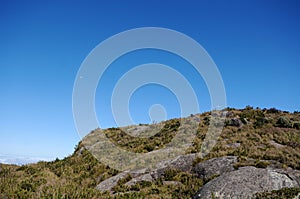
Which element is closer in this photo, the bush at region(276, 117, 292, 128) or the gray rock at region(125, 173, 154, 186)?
the gray rock at region(125, 173, 154, 186)

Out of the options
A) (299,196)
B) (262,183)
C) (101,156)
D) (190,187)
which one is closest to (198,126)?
(101,156)

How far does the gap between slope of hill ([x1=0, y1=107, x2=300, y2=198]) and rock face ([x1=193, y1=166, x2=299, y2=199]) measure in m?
0.04

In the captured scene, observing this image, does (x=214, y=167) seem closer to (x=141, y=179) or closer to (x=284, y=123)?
(x=141, y=179)

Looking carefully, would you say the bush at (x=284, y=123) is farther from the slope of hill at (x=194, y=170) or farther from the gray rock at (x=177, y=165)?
the gray rock at (x=177, y=165)

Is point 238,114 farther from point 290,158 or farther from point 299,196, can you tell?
point 299,196

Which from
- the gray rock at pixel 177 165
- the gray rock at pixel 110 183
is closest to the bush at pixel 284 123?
the gray rock at pixel 177 165

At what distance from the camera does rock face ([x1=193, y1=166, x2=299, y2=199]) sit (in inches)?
492

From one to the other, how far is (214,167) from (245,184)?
507cm

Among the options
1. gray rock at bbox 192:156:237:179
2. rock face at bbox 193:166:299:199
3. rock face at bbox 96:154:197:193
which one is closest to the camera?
rock face at bbox 193:166:299:199

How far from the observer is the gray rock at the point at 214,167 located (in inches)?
688

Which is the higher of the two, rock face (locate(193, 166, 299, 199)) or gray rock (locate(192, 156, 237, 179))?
gray rock (locate(192, 156, 237, 179))

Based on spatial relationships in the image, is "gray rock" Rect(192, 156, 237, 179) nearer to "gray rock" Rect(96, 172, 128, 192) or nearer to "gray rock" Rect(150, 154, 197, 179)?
"gray rock" Rect(150, 154, 197, 179)

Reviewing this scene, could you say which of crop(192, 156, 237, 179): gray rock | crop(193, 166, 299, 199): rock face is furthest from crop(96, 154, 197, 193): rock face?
crop(193, 166, 299, 199): rock face

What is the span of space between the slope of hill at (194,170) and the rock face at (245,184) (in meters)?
0.04
